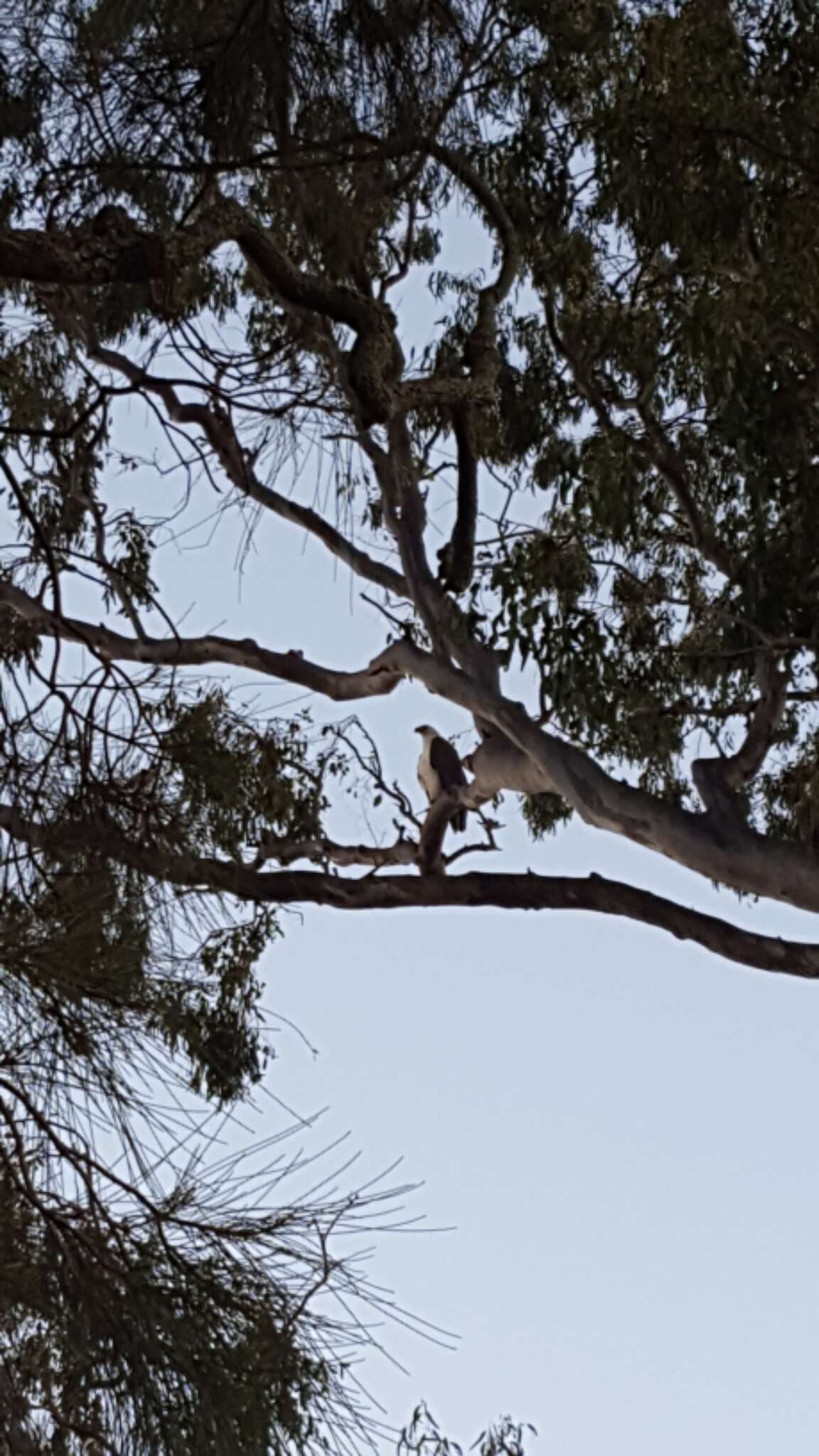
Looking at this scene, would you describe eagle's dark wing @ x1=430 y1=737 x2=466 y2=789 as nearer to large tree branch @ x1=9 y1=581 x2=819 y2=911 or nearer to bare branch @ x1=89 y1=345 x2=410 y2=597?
large tree branch @ x1=9 y1=581 x2=819 y2=911

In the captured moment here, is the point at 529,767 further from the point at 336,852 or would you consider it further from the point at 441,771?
the point at 336,852

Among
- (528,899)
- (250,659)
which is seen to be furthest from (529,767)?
(250,659)

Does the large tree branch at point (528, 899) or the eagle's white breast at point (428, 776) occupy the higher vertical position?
the eagle's white breast at point (428, 776)

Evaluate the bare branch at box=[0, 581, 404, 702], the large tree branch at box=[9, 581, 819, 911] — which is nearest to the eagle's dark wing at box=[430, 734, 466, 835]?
the large tree branch at box=[9, 581, 819, 911]

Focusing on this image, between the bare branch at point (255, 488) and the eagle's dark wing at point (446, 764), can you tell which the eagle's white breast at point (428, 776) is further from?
the bare branch at point (255, 488)

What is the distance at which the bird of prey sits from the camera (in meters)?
6.52

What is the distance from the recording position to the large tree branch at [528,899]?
5223 mm

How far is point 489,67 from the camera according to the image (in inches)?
188

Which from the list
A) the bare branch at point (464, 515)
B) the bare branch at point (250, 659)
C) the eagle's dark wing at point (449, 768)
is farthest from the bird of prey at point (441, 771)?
the bare branch at point (464, 515)

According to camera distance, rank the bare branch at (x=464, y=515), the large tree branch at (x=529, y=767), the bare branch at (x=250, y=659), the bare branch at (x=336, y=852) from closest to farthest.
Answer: the large tree branch at (x=529, y=767) → the bare branch at (x=464, y=515) → the bare branch at (x=250, y=659) → the bare branch at (x=336, y=852)

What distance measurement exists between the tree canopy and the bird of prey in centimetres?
16

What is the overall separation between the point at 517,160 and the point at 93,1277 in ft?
12.6

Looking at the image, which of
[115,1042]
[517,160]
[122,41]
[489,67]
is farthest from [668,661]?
[115,1042]

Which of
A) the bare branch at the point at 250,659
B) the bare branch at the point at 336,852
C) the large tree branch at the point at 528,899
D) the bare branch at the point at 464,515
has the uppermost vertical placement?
the bare branch at the point at 464,515
